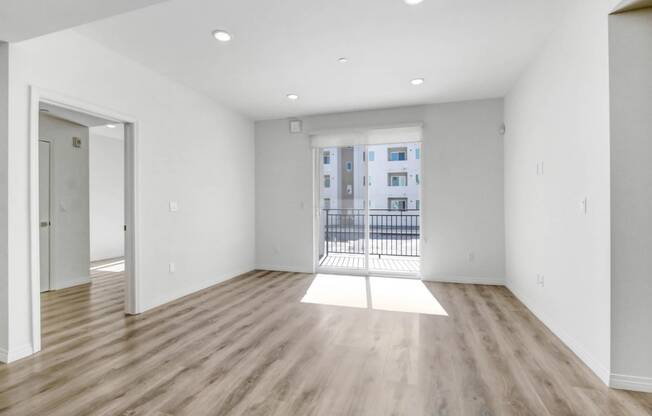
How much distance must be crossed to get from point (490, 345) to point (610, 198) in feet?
4.52

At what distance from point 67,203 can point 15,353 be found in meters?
2.95

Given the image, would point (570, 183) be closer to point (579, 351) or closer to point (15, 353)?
point (579, 351)

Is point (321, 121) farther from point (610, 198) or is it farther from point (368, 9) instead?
point (610, 198)

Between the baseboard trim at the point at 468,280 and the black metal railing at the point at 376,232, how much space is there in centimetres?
77

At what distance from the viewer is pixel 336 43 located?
285 cm

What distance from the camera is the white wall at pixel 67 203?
4277mm

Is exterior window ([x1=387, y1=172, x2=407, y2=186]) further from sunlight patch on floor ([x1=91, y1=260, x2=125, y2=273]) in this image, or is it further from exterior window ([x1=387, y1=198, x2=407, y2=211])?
sunlight patch on floor ([x1=91, y1=260, x2=125, y2=273])

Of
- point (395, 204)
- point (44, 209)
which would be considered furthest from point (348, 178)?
point (44, 209)

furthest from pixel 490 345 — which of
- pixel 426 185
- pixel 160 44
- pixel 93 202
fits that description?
pixel 93 202

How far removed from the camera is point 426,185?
183 inches

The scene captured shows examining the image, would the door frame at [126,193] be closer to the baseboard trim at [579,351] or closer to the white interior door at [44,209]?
the white interior door at [44,209]

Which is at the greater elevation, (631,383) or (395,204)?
(395,204)

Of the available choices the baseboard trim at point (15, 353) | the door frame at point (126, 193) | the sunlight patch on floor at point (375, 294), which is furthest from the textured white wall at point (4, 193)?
the sunlight patch on floor at point (375, 294)

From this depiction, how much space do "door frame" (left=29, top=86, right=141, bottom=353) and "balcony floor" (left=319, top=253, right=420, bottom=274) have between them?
2.87m
